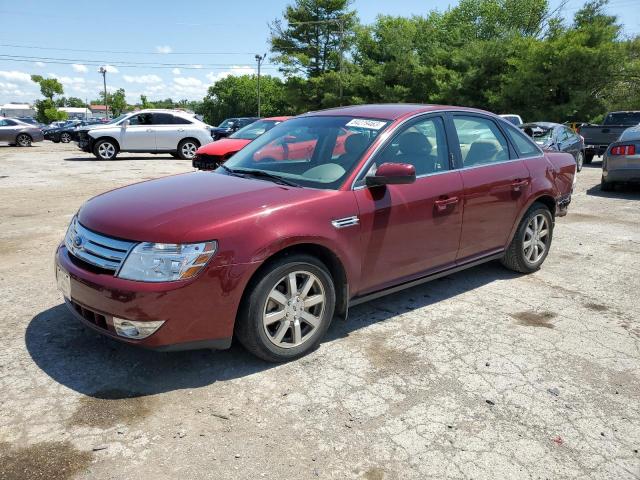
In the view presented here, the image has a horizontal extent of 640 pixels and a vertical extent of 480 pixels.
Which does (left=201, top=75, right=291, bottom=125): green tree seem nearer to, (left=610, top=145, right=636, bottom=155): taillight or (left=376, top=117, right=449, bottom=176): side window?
(left=610, top=145, right=636, bottom=155): taillight

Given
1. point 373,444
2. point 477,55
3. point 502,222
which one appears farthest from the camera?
point 477,55

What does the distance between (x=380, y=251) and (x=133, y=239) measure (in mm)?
1662

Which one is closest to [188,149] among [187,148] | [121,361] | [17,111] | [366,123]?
[187,148]

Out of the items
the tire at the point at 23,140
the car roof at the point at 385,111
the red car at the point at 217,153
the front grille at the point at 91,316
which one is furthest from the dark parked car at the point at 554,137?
the tire at the point at 23,140

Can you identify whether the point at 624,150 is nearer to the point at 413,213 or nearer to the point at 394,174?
the point at 413,213

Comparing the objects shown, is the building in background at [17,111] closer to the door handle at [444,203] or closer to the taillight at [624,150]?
the taillight at [624,150]

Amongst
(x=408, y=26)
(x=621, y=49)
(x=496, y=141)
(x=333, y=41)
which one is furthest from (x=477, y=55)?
(x=496, y=141)

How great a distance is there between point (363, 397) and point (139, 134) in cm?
1654

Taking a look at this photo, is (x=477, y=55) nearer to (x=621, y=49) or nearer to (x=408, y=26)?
(x=621, y=49)

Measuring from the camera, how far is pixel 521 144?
5098 mm

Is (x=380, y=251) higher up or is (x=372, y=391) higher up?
(x=380, y=251)

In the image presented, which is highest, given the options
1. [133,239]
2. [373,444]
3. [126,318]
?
[133,239]

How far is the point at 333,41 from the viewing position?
48.3 metres

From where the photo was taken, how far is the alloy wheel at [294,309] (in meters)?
3.21
